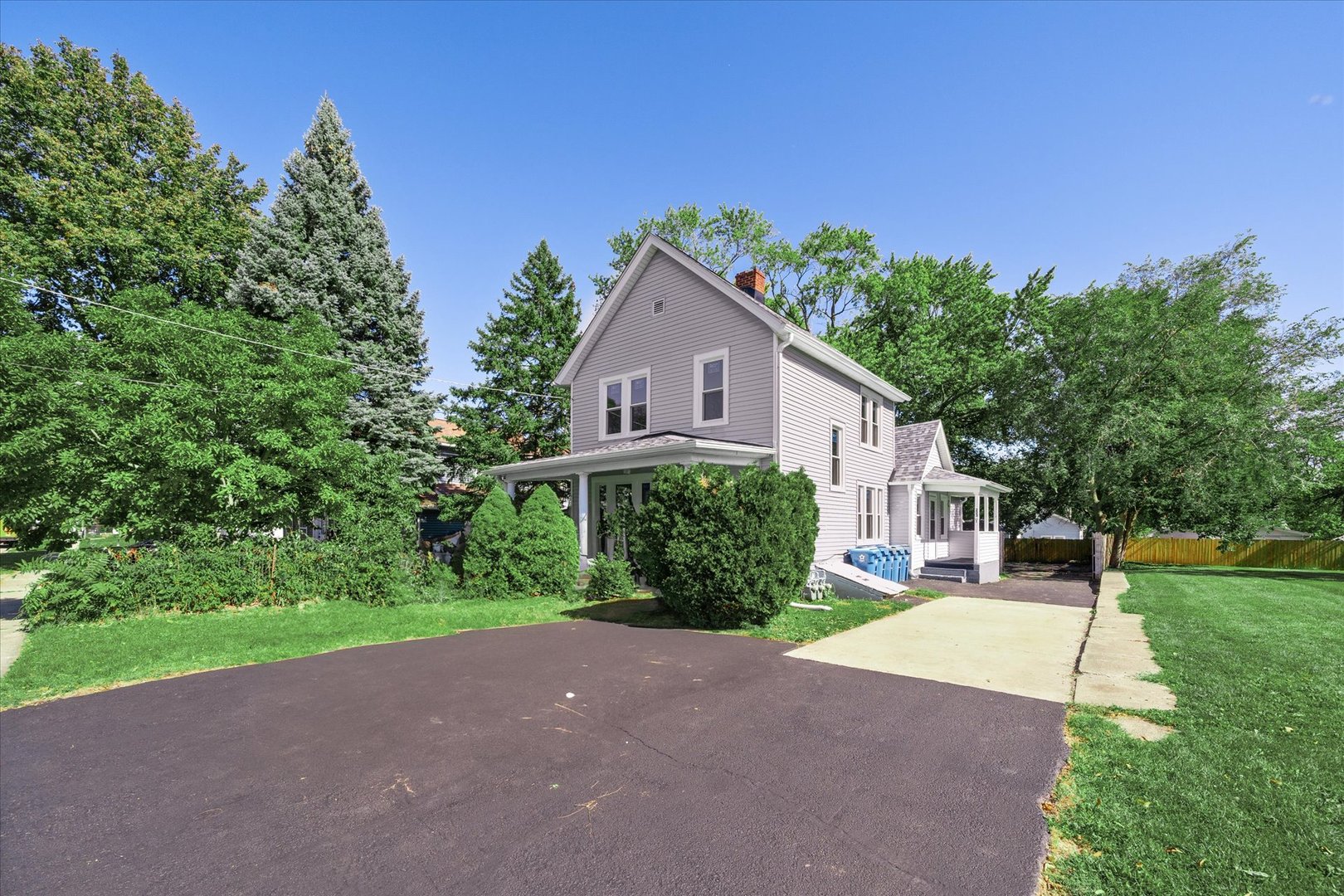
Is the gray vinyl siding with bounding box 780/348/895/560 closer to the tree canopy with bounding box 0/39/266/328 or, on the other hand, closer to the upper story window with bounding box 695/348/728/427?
the upper story window with bounding box 695/348/728/427

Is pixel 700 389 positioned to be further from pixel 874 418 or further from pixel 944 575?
pixel 944 575

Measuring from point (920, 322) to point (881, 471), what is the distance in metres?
13.7

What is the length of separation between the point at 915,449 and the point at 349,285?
19840 mm

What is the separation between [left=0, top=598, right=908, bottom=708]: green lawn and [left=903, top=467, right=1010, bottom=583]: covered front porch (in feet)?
23.5

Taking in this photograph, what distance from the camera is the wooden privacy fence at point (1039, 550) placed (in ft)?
95.8

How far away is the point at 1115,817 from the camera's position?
343 centimetres

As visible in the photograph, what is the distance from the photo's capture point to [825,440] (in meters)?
15.3

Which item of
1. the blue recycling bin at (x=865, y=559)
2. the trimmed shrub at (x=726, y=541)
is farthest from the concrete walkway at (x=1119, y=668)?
the blue recycling bin at (x=865, y=559)

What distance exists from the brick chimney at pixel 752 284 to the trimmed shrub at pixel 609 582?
793 centimetres

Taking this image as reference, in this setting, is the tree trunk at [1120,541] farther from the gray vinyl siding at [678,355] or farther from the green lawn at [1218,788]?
the gray vinyl siding at [678,355]

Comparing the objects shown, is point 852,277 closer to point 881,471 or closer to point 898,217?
point 898,217

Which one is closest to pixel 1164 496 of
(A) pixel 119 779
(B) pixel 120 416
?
(A) pixel 119 779

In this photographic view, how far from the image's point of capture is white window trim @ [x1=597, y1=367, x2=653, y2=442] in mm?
15852

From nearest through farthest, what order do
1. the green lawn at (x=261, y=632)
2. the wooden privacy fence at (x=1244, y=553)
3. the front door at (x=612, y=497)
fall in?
the green lawn at (x=261, y=632), the front door at (x=612, y=497), the wooden privacy fence at (x=1244, y=553)
